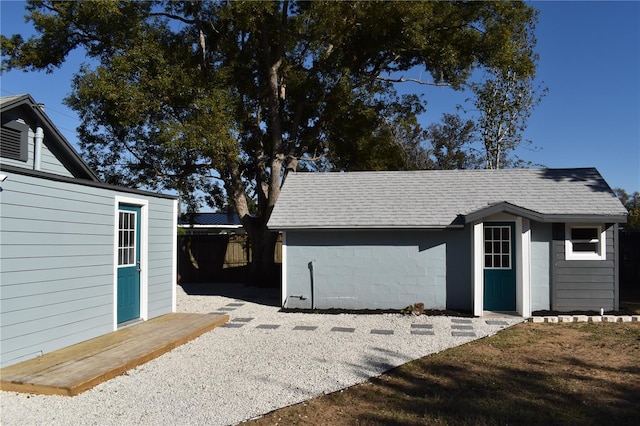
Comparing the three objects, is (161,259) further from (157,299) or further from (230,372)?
(230,372)

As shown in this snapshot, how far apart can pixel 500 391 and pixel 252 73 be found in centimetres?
1412

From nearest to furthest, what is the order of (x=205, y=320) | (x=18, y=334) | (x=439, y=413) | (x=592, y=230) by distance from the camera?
(x=439, y=413)
(x=18, y=334)
(x=205, y=320)
(x=592, y=230)

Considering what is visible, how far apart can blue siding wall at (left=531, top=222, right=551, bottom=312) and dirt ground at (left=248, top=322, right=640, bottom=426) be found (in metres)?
2.80

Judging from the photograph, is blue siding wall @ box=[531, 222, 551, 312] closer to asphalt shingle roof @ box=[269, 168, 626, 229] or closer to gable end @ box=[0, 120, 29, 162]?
asphalt shingle roof @ box=[269, 168, 626, 229]

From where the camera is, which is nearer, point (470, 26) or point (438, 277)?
point (438, 277)

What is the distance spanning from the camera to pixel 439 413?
495 centimetres

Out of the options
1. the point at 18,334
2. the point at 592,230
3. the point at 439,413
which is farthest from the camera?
the point at 592,230

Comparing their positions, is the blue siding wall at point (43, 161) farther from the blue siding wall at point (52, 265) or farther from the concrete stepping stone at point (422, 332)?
the concrete stepping stone at point (422, 332)

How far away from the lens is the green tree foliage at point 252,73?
1411 centimetres

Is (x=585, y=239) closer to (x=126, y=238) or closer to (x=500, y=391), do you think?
(x=500, y=391)

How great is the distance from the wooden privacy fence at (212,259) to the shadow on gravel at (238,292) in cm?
65

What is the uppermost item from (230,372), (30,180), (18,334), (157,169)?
(157,169)

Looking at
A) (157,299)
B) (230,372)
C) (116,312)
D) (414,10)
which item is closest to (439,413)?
(230,372)

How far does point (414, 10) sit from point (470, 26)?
2860 mm
